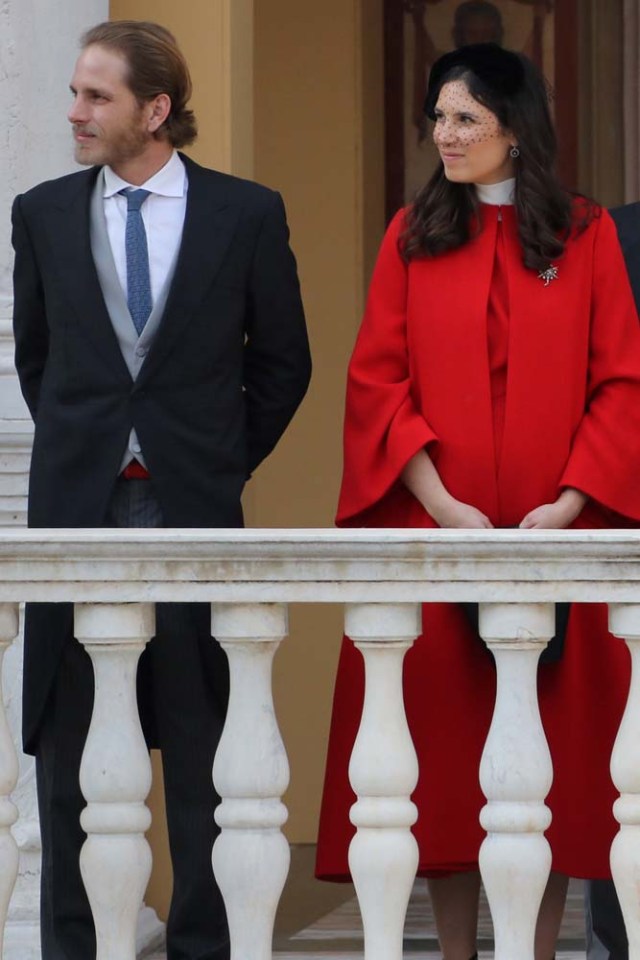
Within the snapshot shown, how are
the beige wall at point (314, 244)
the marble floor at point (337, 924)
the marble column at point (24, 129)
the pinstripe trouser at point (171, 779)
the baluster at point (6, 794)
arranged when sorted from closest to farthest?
1. the baluster at point (6, 794)
2. the pinstripe trouser at point (171, 779)
3. the marble column at point (24, 129)
4. the marble floor at point (337, 924)
5. the beige wall at point (314, 244)

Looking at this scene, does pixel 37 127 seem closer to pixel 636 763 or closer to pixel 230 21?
pixel 230 21

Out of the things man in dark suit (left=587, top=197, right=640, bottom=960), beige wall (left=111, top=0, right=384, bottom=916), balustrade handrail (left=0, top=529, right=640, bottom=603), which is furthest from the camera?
beige wall (left=111, top=0, right=384, bottom=916)

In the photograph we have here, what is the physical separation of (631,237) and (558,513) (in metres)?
0.75

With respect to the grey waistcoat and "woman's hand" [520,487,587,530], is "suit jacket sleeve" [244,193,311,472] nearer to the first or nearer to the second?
the grey waistcoat

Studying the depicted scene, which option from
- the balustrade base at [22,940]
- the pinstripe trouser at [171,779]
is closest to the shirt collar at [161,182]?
the pinstripe trouser at [171,779]

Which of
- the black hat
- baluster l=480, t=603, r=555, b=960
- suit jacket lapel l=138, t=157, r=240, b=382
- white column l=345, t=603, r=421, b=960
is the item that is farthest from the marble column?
baluster l=480, t=603, r=555, b=960

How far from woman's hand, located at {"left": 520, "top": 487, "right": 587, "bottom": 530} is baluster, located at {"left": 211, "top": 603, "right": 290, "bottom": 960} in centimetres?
62

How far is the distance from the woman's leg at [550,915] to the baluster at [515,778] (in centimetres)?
49

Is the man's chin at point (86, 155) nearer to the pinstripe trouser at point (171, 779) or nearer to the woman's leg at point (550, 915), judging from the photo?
the pinstripe trouser at point (171, 779)

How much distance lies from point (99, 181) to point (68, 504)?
0.62 m

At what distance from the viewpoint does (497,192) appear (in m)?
4.38

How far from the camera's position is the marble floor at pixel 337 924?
5.35 m

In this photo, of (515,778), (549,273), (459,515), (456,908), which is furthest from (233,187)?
(456,908)

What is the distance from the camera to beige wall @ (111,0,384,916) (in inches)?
249
